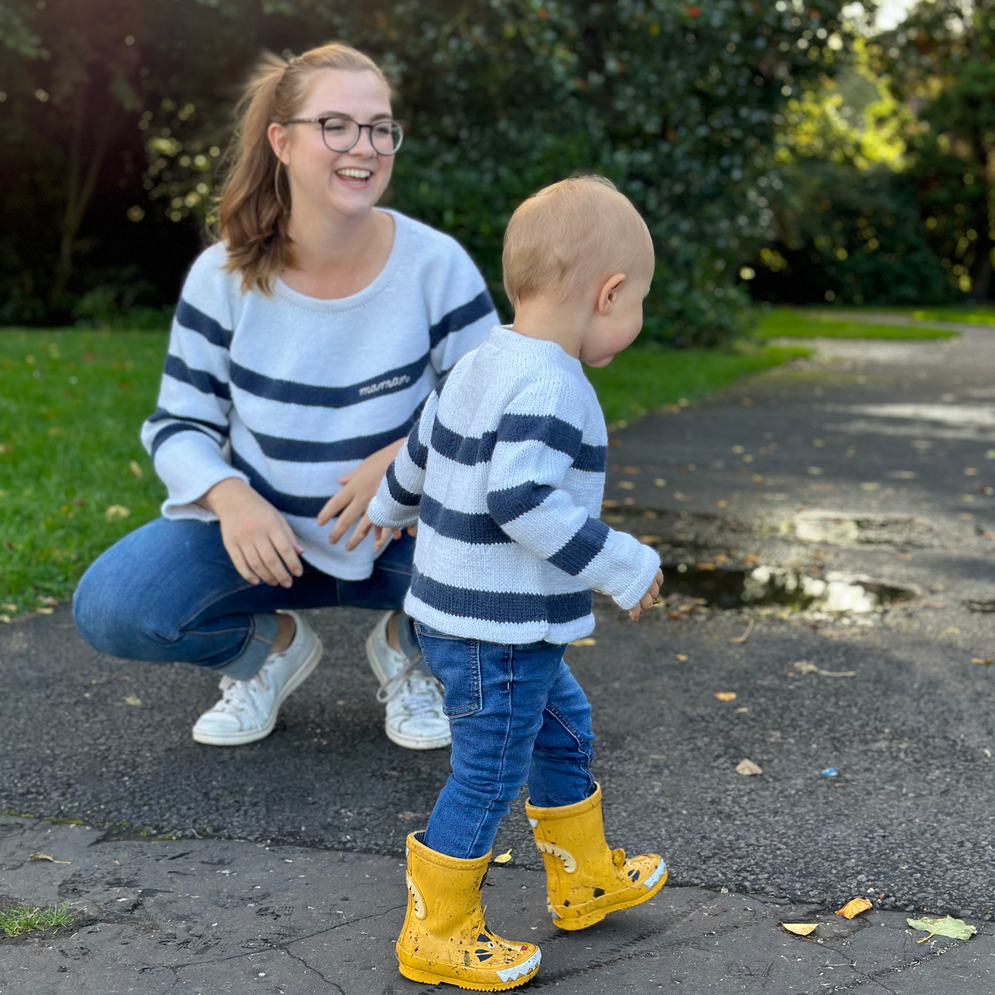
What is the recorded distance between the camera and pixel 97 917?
2406mm

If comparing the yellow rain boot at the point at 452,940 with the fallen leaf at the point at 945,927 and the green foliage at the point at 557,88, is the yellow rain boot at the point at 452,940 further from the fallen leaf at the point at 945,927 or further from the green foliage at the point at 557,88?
the green foliage at the point at 557,88

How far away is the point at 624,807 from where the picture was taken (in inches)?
116

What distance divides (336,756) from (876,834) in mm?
1329

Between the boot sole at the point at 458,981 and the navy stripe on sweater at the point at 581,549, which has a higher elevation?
the navy stripe on sweater at the point at 581,549

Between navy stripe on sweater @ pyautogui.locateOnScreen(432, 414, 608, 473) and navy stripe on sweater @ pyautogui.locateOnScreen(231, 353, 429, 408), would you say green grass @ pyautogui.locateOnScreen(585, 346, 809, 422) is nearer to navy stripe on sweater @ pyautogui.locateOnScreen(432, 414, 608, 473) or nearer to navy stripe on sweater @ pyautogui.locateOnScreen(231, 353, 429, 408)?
navy stripe on sweater @ pyautogui.locateOnScreen(231, 353, 429, 408)

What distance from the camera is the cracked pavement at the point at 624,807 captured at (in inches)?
89.7

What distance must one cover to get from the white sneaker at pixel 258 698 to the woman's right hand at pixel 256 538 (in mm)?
450

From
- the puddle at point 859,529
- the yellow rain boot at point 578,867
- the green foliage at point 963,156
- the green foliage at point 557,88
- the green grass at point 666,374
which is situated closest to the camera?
the yellow rain boot at point 578,867

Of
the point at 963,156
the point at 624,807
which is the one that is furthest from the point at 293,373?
the point at 963,156

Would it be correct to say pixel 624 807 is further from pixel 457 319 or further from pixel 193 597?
pixel 457 319

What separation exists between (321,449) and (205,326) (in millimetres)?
436

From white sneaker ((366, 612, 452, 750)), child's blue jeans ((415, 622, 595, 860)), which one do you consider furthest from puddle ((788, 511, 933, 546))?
child's blue jeans ((415, 622, 595, 860))

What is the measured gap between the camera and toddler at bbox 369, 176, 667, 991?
2.08m

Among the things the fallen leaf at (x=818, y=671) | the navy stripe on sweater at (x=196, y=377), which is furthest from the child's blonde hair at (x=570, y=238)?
the fallen leaf at (x=818, y=671)
